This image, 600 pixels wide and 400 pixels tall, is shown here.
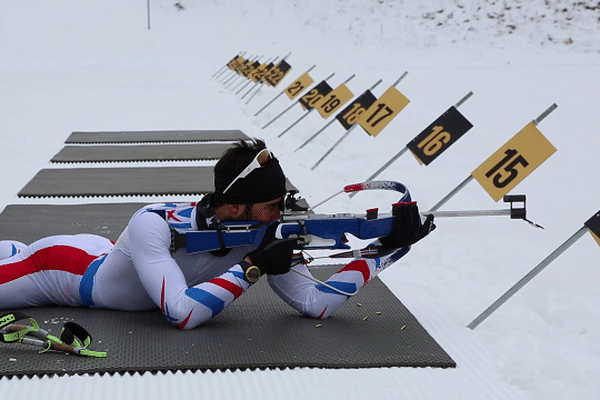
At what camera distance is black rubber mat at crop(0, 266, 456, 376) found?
228cm

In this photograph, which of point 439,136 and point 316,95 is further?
point 316,95

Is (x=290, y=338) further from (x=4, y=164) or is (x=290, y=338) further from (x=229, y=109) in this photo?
(x=229, y=109)

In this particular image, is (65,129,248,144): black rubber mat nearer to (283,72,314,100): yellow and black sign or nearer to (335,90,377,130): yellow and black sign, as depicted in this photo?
(283,72,314,100): yellow and black sign

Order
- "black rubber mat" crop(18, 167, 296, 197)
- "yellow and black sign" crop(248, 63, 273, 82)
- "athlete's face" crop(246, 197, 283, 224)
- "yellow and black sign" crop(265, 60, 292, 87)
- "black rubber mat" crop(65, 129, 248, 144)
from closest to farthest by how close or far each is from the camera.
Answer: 1. "athlete's face" crop(246, 197, 283, 224)
2. "black rubber mat" crop(18, 167, 296, 197)
3. "black rubber mat" crop(65, 129, 248, 144)
4. "yellow and black sign" crop(265, 60, 292, 87)
5. "yellow and black sign" crop(248, 63, 273, 82)

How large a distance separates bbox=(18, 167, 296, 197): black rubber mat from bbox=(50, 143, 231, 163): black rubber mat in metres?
0.48

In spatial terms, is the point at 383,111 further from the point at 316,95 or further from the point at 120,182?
the point at 120,182

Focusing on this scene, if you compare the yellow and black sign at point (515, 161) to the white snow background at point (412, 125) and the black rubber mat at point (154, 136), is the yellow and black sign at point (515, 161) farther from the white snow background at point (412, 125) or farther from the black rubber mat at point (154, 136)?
the black rubber mat at point (154, 136)

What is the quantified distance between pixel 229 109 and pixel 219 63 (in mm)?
7773

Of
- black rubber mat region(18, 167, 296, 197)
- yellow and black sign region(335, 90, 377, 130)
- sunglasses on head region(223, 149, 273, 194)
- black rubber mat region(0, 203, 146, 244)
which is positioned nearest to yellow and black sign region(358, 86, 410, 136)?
yellow and black sign region(335, 90, 377, 130)

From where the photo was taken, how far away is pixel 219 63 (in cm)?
1800

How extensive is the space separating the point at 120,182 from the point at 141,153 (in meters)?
1.42

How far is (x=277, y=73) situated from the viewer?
1041 cm

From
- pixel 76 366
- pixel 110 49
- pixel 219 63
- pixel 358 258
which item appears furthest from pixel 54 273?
pixel 110 49

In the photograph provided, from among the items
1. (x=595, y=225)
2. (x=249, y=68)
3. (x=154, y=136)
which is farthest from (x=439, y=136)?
(x=249, y=68)
